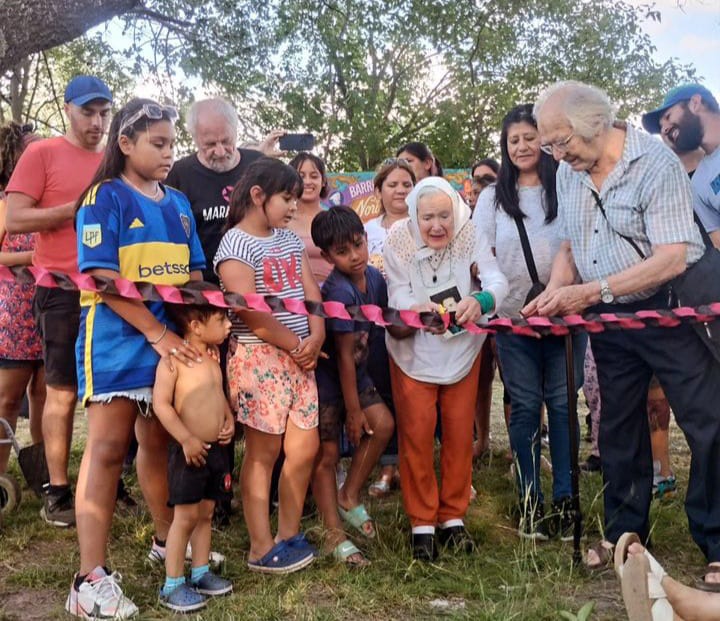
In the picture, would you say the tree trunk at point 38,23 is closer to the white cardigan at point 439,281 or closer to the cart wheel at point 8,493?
the cart wheel at point 8,493

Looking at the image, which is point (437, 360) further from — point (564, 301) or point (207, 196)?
point (207, 196)

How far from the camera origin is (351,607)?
2.92 meters

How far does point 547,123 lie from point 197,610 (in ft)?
7.50

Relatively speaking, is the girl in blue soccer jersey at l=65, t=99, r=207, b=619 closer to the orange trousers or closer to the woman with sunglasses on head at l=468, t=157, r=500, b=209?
the orange trousers

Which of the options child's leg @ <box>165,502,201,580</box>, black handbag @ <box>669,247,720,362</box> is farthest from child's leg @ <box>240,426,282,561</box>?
black handbag @ <box>669,247,720,362</box>

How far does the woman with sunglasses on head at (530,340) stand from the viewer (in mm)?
3779

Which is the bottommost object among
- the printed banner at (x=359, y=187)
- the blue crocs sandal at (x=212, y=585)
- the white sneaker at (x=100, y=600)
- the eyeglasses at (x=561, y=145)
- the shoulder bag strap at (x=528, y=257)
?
the blue crocs sandal at (x=212, y=585)

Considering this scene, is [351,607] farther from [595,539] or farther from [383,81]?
[383,81]

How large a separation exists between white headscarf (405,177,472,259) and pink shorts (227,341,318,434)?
2.64ft

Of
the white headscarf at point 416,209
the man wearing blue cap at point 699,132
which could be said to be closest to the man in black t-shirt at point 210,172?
the white headscarf at point 416,209

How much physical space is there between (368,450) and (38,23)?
12.1 feet

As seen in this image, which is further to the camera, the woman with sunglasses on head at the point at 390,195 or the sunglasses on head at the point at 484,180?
the sunglasses on head at the point at 484,180

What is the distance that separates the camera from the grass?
9.34 feet

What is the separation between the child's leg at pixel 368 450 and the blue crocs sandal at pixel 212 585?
88 centimetres
